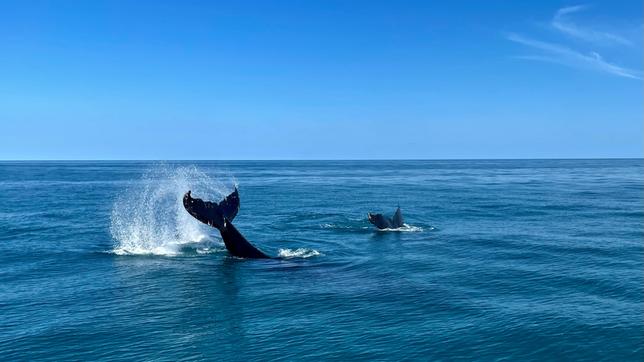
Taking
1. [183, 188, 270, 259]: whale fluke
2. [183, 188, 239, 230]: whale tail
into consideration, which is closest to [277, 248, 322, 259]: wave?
[183, 188, 270, 259]: whale fluke

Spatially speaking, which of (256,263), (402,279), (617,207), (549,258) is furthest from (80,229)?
(617,207)

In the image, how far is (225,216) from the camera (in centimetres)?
3198

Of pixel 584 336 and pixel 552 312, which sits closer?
pixel 584 336

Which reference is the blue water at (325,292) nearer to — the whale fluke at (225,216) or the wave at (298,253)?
the wave at (298,253)

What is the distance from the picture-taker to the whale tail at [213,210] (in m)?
30.2

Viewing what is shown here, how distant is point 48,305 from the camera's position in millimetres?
23734

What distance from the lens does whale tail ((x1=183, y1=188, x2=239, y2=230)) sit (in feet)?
99.1

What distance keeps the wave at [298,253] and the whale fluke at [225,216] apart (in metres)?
2.39

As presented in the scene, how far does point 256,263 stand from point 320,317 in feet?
34.0

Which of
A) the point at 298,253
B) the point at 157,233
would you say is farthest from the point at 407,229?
the point at 157,233

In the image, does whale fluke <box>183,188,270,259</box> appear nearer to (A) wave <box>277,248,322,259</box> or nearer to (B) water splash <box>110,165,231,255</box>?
(A) wave <box>277,248,322,259</box>

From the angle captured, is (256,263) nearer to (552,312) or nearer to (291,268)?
(291,268)

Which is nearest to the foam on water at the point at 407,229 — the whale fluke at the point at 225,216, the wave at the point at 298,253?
the wave at the point at 298,253

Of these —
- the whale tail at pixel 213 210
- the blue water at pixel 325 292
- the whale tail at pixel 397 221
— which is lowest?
the blue water at pixel 325 292
